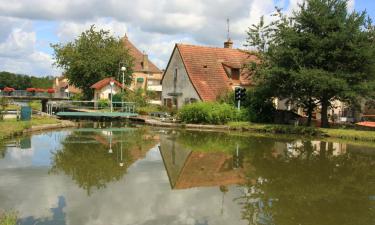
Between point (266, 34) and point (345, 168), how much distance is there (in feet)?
64.8

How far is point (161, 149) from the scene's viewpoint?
20.8m

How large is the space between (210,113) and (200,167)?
16916 millimetres

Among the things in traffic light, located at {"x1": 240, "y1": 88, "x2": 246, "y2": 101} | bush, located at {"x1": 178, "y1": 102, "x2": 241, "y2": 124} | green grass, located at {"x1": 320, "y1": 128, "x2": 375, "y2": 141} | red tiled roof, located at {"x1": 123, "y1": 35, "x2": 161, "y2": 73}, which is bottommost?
green grass, located at {"x1": 320, "y1": 128, "x2": 375, "y2": 141}

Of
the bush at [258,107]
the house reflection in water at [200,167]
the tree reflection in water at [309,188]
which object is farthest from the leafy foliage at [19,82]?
the tree reflection in water at [309,188]

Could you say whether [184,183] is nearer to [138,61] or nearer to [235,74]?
[235,74]

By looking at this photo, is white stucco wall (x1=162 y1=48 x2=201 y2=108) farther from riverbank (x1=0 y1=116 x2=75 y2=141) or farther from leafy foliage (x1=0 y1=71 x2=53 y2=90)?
leafy foliage (x1=0 y1=71 x2=53 y2=90)

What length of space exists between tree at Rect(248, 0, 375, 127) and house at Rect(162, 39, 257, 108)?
7.89 meters

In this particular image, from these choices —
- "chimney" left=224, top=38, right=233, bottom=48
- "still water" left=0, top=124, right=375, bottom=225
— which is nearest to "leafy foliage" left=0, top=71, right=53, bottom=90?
"chimney" left=224, top=38, right=233, bottom=48

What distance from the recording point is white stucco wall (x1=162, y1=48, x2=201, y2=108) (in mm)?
39881

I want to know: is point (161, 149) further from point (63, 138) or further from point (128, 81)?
point (128, 81)

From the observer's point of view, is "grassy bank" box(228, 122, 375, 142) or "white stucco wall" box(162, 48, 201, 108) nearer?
"grassy bank" box(228, 122, 375, 142)

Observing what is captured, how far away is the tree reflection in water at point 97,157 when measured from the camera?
44.4ft

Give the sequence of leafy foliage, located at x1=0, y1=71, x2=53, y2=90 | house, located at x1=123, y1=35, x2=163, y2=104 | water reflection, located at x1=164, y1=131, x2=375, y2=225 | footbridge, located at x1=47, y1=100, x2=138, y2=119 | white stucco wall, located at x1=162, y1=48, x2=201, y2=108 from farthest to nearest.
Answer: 1. leafy foliage, located at x1=0, y1=71, x2=53, y2=90
2. house, located at x1=123, y1=35, x2=163, y2=104
3. white stucco wall, located at x1=162, y1=48, x2=201, y2=108
4. footbridge, located at x1=47, y1=100, x2=138, y2=119
5. water reflection, located at x1=164, y1=131, x2=375, y2=225

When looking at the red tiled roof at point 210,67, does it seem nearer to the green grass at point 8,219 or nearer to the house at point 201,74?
the house at point 201,74
